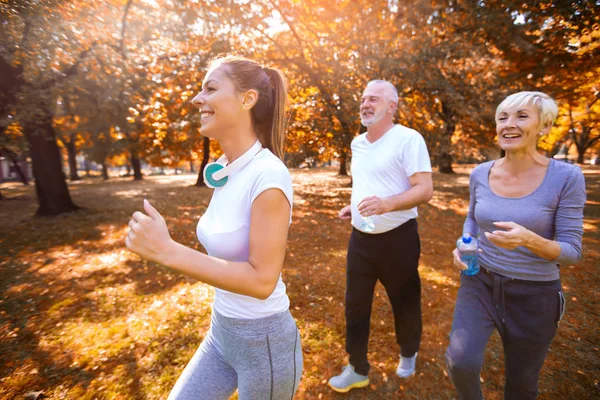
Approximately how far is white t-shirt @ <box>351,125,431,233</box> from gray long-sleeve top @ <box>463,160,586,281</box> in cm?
79

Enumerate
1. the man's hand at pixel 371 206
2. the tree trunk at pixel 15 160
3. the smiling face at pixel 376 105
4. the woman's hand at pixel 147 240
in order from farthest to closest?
1. the tree trunk at pixel 15 160
2. the smiling face at pixel 376 105
3. the man's hand at pixel 371 206
4. the woman's hand at pixel 147 240

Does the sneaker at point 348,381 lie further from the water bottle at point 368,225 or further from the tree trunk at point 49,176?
the tree trunk at point 49,176

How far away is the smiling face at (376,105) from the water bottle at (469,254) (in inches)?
55.7

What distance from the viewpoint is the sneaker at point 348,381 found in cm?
336

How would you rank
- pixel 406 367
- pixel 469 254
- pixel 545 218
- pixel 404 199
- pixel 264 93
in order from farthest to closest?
pixel 406 367 < pixel 404 199 < pixel 469 254 < pixel 545 218 < pixel 264 93

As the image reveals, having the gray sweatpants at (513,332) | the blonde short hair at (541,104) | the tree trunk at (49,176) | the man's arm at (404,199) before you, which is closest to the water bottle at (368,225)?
the man's arm at (404,199)

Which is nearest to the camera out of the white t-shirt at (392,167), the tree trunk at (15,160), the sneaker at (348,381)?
the white t-shirt at (392,167)

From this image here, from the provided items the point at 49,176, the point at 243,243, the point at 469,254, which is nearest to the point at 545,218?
the point at 469,254

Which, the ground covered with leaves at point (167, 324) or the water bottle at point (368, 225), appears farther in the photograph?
the ground covered with leaves at point (167, 324)

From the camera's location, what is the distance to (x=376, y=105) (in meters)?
3.22

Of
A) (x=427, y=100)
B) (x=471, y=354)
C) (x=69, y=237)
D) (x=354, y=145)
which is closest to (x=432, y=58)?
(x=427, y=100)

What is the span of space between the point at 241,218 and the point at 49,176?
47.5 feet

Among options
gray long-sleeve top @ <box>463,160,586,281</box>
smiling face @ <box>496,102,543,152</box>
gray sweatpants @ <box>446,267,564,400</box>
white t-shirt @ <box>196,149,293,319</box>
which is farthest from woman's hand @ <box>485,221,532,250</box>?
white t-shirt @ <box>196,149,293,319</box>

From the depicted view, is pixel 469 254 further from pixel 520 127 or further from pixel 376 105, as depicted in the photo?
pixel 376 105
